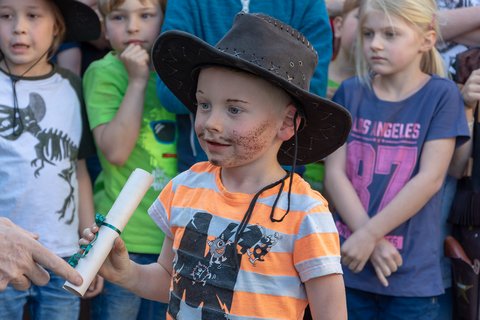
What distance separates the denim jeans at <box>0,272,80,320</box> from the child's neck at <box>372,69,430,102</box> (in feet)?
5.57

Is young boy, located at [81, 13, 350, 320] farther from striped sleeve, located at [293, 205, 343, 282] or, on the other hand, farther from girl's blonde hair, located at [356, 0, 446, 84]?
girl's blonde hair, located at [356, 0, 446, 84]

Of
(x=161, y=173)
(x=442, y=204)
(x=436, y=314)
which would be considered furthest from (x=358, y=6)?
(x=436, y=314)

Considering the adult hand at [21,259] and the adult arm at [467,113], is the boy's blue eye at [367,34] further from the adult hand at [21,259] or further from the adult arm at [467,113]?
the adult hand at [21,259]

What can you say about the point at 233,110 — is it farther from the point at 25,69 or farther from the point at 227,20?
the point at 25,69

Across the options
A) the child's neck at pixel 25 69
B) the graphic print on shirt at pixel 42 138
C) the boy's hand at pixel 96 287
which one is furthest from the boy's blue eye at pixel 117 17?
the boy's hand at pixel 96 287

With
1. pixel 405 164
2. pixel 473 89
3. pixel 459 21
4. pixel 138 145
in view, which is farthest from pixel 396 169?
pixel 138 145

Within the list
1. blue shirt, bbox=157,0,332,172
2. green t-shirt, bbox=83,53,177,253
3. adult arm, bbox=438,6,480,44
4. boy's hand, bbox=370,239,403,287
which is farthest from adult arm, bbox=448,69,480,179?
green t-shirt, bbox=83,53,177,253

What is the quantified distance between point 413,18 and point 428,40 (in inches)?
5.8

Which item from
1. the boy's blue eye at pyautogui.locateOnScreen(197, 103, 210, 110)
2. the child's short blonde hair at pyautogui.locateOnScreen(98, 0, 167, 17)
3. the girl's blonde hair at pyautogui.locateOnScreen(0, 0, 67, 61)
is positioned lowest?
the boy's blue eye at pyautogui.locateOnScreen(197, 103, 210, 110)

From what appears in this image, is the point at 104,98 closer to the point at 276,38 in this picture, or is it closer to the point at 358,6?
the point at 358,6

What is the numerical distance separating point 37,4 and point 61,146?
0.68 m

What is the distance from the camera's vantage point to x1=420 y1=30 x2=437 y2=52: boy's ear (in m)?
3.62

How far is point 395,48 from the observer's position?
11.7ft

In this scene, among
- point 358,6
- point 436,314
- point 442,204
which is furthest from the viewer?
point 358,6
